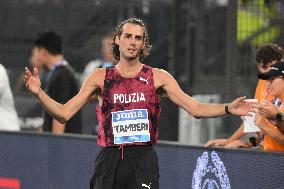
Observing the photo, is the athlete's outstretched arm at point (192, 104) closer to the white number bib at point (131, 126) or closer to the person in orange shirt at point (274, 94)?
the white number bib at point (131, 126)

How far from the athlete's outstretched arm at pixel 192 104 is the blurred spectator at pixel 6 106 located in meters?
3.19

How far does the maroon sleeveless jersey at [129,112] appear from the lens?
24.5 ft

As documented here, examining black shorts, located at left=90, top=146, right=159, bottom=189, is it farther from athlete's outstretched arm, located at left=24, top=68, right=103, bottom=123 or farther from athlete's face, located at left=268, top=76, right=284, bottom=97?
athlete's face, located at left=268, top=76, right=284, bottom=97

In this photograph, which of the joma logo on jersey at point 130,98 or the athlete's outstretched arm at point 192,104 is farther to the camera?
the joma logo on jersey at point 130,98

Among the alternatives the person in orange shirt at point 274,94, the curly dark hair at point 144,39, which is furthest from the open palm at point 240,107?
the curly dark hair at point 144,39

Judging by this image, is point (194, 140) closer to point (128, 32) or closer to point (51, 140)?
point (51, 140)

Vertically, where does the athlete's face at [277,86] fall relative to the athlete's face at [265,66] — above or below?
below

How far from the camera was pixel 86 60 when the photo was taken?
1359 cm

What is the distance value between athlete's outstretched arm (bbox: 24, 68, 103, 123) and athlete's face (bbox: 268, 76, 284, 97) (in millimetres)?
1308

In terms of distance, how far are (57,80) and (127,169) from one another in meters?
3.31

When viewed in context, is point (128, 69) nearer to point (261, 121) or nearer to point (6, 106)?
point (261, 121)

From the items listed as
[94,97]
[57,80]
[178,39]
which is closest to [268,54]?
[94,97]

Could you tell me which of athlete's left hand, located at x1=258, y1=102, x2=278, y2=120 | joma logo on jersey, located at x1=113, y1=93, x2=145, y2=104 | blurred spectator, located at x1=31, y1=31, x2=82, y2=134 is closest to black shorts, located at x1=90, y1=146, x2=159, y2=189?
joma logo on jersey, located at x1=113, y1=93, x2=145, y2=104

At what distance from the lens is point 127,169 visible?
7496 mm
